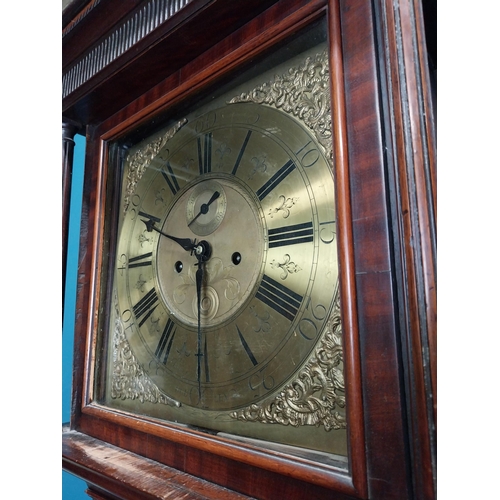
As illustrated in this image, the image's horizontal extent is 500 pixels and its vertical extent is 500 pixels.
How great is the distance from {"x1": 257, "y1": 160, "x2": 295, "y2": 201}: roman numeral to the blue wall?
3.06ft

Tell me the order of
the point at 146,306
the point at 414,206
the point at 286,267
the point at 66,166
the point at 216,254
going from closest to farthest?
the point at 414,206, the point at 286,267, the point at 216,254, the point at 146,306, the point at 66,166

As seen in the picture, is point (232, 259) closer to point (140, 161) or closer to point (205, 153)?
point (205, 153)

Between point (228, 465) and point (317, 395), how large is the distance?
16 cm

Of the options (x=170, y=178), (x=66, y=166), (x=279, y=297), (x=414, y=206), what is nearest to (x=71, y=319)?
(x=66, y=166)

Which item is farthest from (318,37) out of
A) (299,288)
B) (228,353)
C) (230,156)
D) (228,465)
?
(228,465)

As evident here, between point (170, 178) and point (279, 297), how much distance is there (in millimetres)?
358

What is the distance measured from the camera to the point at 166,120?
2.83 ft

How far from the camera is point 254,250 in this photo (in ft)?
2.19

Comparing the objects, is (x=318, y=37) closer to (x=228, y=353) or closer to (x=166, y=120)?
(x=166, y=120)

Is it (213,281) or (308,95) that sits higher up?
(308,95)

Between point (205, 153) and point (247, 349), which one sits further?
point (205, 153)

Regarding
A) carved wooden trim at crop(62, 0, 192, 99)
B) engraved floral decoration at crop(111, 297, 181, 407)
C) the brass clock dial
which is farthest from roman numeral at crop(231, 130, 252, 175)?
engraved floral decoration at crop(111, 297, 181, 407)

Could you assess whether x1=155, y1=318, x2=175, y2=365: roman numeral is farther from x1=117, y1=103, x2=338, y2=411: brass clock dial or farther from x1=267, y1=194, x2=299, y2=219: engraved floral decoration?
x1=267, y1=194, x2=299, y2=219: engraved floral decoration

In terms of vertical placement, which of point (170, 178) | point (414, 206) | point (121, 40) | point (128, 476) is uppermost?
point (121, 40)
